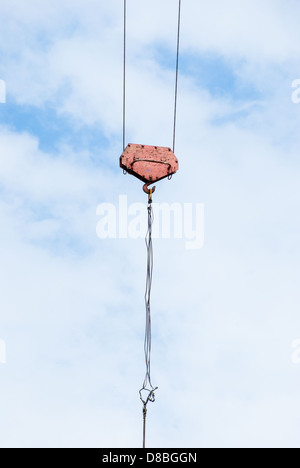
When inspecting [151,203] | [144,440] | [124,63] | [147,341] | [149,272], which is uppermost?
[124,63]

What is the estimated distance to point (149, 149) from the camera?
12.4m

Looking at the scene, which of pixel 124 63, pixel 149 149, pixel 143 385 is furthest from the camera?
pixel 124 63

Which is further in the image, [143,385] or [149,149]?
[149,149]

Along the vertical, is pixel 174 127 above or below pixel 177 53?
below

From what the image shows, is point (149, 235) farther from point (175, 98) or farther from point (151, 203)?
point (175, 98)

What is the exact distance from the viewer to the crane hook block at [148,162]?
1209 cm

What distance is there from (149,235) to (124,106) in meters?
3.37

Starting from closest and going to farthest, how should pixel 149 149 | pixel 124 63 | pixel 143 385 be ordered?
pixel 143 385
pixel 149 149
pixel 124 63

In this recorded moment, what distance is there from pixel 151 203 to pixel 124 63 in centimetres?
347

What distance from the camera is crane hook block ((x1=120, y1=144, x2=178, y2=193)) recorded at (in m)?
12.1

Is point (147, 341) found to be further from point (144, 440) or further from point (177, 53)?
point (177, 53)

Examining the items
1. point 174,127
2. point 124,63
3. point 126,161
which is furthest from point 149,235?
point 124,63

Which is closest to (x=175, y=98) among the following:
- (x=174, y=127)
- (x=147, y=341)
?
(x=174, y=127)

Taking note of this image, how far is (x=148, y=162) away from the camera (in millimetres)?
12195
